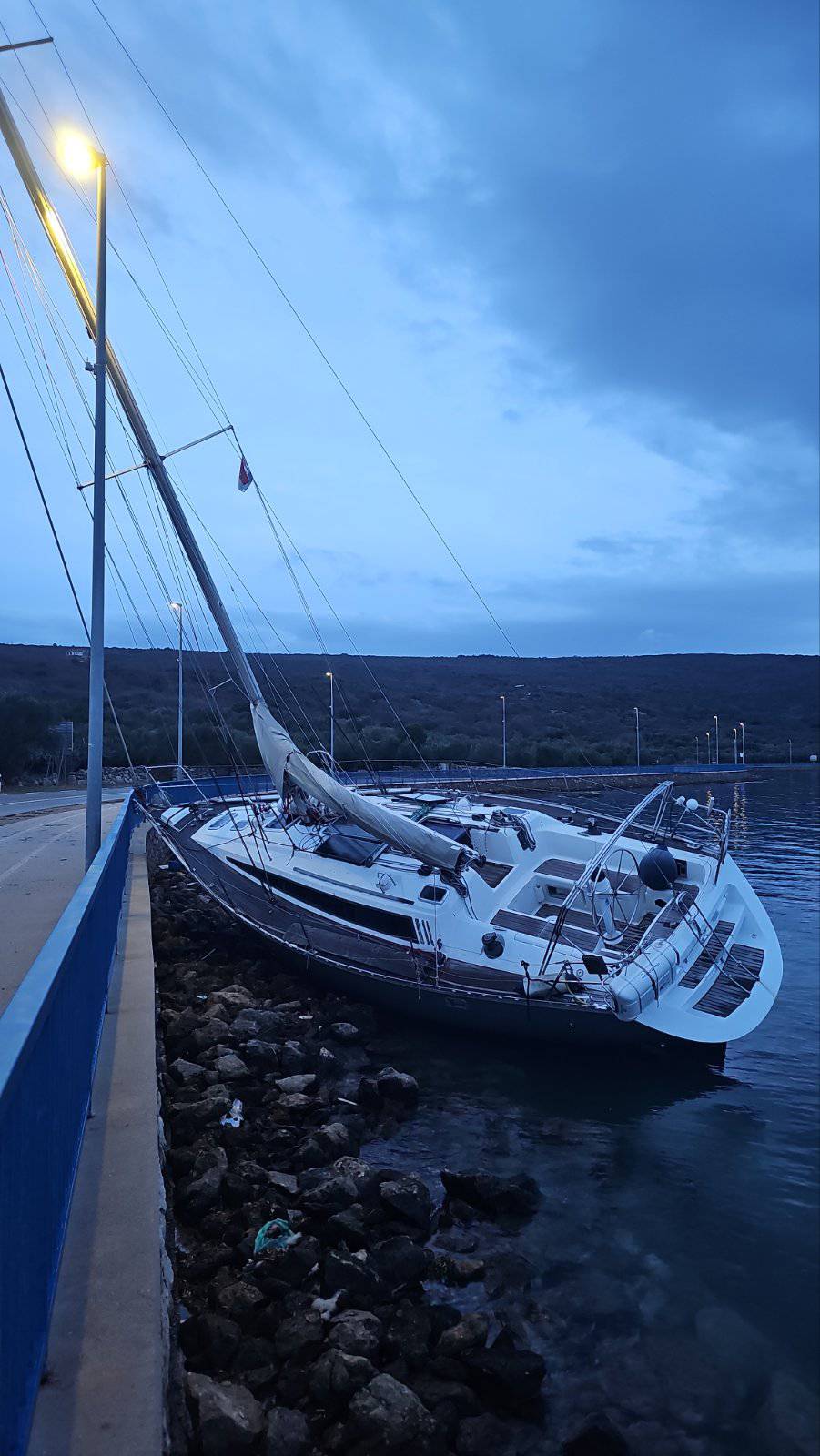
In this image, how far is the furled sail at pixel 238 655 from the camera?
500 inches

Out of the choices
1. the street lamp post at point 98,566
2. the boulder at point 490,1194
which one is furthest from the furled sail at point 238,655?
the boulder at point 490,1194

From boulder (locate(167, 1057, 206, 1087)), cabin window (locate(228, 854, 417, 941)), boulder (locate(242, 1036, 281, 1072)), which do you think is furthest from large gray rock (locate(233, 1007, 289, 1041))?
cabin window (locate(228, 854, 417, 941))

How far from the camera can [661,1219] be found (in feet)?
27.1

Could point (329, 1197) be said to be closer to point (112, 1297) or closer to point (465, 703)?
point (112, 1297)

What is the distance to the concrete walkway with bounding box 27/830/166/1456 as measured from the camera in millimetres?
3518

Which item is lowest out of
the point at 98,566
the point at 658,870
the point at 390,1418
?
the point at 390,1418

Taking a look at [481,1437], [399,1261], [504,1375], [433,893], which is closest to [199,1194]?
[399,1261]

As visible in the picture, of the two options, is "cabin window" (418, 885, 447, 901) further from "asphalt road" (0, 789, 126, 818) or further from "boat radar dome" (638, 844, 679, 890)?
"asphalt road" (0, 789, 126, 818)

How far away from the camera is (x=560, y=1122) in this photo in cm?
1020

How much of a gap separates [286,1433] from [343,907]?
9300 millimetres

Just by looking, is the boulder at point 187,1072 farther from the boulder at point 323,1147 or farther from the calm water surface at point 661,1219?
the calm water surface at point 661,1219

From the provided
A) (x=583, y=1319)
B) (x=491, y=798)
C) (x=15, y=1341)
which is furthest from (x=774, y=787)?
(x=15, y=1341)

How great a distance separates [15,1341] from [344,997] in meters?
10.5

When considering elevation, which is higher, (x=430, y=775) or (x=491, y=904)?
(x=430, y=775)
